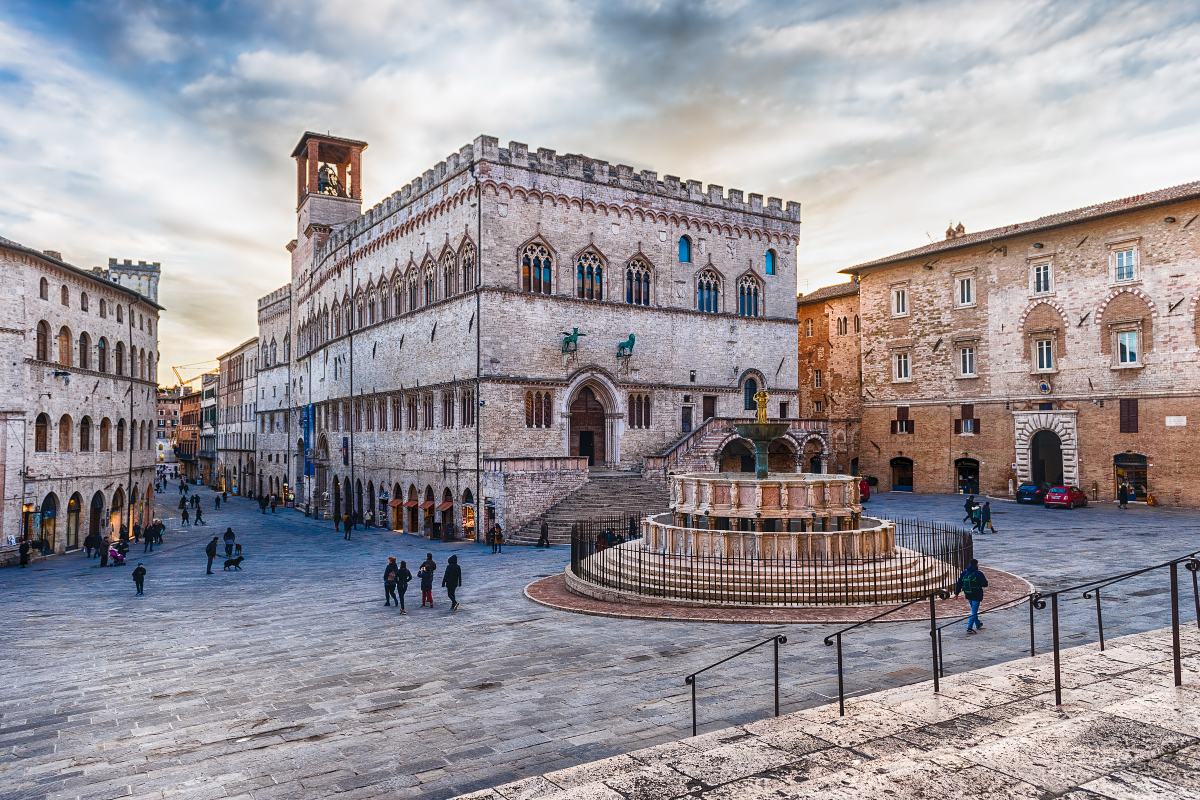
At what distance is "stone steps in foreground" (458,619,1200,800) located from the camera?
22.0 ft

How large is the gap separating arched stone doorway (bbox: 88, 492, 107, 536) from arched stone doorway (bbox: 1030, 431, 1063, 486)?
45.9m

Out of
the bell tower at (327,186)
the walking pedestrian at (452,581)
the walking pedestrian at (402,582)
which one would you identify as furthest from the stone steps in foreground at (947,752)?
the bell tower at (327,186)

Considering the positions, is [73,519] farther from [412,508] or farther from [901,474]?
[901,474]

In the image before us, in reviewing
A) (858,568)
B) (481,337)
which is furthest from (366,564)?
(858,568)

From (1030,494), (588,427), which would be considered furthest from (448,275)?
(1030,494)

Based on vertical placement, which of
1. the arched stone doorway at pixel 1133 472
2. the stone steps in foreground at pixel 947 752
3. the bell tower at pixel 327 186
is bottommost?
the stone steps in foreground at pixel 947 752

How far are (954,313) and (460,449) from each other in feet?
93.0

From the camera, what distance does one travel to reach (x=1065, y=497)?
37.0 metres

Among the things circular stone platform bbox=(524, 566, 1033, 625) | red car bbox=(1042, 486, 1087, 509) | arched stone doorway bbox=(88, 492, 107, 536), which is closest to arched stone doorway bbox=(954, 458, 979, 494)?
→ red car bbox=(1042, 486, 1087, 509)

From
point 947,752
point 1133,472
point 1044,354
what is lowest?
point 947,752

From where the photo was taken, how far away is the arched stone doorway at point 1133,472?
36.9m

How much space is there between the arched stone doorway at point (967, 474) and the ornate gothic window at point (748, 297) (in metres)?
14.1

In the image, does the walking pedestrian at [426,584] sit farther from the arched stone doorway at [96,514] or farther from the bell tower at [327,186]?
the bell tower at [327,186]

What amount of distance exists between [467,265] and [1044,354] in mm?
29081
